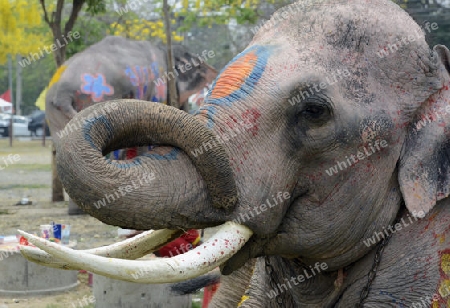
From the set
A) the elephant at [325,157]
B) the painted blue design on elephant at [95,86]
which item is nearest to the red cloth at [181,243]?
the elephant at [325,157]

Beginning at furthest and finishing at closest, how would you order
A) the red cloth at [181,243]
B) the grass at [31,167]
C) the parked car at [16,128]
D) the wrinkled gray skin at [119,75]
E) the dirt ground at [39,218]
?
the parked car at [16,128]
the grass at [31,167]
the wrinkled gray skin at [119,75]
the dirt ground at [39,218]
the red cloth at [181,243]

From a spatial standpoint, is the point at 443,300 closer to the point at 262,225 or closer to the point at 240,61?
the point at 262,225

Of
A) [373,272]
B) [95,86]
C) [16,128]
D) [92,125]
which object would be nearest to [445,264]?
[373,272]

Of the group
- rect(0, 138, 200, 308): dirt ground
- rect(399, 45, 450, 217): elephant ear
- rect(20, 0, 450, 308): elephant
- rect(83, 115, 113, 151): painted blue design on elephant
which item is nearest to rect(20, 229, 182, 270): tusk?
rect(20, 0, 450, 308): elephant

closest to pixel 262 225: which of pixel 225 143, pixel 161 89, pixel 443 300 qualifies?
pixel 225 143

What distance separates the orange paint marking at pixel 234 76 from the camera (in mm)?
2334

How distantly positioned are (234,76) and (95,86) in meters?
7.13

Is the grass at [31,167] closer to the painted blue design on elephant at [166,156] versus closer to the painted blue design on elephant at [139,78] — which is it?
the painted blue design on elephant at [139,78]

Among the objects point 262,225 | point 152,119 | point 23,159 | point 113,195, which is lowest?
point 23,159

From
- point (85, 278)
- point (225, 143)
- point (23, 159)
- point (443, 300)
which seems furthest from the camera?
point (23, 159)

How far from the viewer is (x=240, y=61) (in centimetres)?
243

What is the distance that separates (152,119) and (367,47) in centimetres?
74

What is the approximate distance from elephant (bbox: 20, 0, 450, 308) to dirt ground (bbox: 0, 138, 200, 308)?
412 centimetres

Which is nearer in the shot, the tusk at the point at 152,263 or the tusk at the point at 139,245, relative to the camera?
the tusk at the point at 152,263
